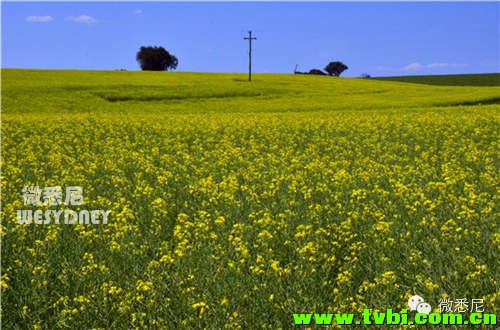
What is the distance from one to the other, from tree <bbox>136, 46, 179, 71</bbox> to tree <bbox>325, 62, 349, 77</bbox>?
156 feet

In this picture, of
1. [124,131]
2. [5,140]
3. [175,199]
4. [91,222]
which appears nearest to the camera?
[91,222]

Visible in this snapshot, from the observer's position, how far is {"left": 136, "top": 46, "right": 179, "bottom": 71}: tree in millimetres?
102000

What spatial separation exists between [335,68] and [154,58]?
5092 centimetres

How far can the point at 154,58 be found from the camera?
335 feet

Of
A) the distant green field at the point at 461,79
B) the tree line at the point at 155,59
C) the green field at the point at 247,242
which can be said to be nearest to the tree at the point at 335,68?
the distant green field at the point at 461,79

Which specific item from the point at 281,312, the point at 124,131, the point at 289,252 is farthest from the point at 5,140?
the point at 281,312

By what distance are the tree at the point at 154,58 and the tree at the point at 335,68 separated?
156 ft

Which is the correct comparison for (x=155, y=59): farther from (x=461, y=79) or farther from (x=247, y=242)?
(x=247, y=242)

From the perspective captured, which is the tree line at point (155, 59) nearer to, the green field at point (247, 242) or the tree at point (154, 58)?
the tree at point (154, 58)

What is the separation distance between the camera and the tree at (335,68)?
137m

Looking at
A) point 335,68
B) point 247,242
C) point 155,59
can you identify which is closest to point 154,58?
point 155,59

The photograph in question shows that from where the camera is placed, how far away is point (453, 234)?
648cm

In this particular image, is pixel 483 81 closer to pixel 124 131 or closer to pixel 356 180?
pixel 124 131

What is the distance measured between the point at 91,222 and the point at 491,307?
547 cm
